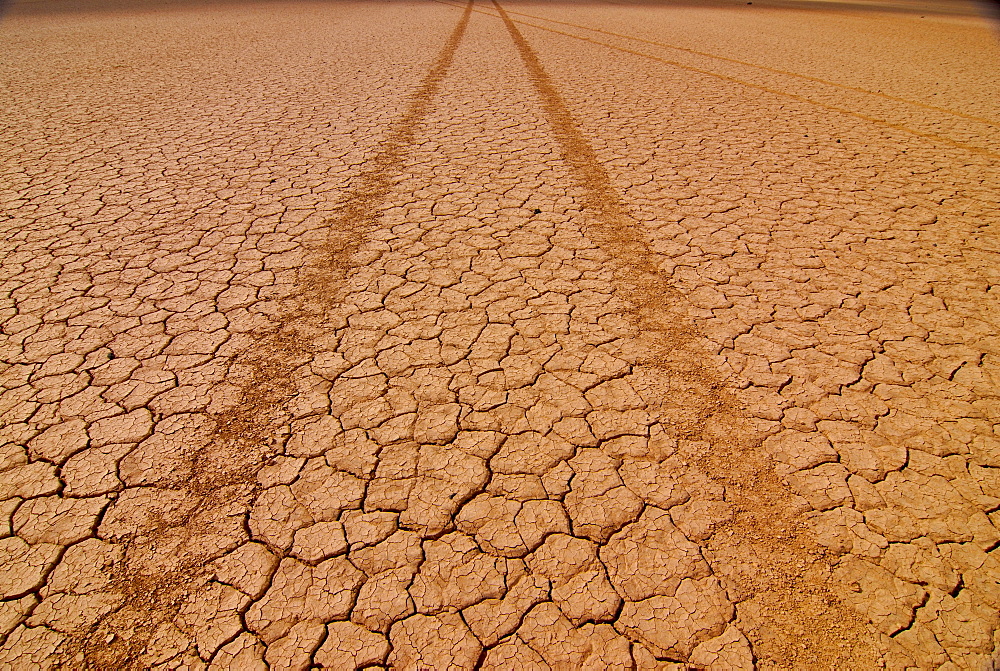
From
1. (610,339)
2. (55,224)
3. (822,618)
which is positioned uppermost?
(55,224)

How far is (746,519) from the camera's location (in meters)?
1.84

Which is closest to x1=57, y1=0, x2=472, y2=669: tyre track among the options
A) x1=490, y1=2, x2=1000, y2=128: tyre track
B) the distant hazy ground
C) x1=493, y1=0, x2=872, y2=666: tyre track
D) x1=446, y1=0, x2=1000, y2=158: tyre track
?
x1=493, y1=0, x2=872, y2=666: tyre track

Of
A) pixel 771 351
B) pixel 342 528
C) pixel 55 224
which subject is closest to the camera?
pixel 342 528

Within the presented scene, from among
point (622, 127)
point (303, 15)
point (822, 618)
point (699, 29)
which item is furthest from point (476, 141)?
point (303, 15)

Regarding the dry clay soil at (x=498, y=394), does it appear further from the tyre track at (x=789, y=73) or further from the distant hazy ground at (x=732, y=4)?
the distant hazy ground at (x=732, y=4)

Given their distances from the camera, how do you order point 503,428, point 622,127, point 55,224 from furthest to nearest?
point 622,127
point 55,224
point 503,428

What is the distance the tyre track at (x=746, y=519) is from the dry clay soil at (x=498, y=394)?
0.01 m

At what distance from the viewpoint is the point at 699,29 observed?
1025 centimetres

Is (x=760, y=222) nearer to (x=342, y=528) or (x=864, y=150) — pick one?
(x=864, y=150)

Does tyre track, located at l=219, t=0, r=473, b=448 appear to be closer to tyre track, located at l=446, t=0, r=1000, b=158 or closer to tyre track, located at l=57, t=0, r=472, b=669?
tyre track, located at l=57, t=0, r=472, b=669

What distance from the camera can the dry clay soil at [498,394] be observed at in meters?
1.59

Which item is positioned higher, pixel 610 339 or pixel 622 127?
pixel 622 127

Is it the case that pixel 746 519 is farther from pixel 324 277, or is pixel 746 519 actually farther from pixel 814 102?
pixel 814 102

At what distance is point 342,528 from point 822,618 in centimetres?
138
